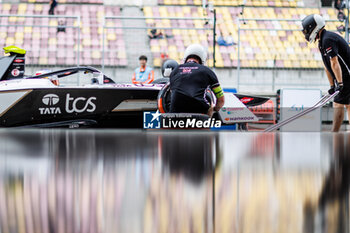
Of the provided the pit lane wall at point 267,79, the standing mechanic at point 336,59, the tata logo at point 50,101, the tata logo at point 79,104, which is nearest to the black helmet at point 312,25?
the standing mechanic at point 336,59

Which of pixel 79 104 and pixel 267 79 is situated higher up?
pixel 267 79

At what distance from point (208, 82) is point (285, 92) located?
5653mm

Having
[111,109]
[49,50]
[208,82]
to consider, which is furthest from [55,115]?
[49,50]

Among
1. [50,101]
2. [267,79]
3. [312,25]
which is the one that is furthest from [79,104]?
[267,79]

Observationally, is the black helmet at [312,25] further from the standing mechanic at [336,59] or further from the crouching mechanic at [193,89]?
the crouching mechanic at [193,89]

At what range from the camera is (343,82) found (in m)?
5.08

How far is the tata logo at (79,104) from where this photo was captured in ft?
16.8

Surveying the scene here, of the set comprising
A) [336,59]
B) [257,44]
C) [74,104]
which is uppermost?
[257,44]

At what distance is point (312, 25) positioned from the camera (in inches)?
202

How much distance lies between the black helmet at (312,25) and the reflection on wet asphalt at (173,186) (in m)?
2.62

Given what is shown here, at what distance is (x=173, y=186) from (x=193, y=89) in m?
2.83

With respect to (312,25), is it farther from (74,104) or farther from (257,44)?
(257,44)

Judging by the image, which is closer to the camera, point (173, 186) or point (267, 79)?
point (173, 186)

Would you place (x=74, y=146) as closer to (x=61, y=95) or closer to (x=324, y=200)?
(x=324, y=200)
